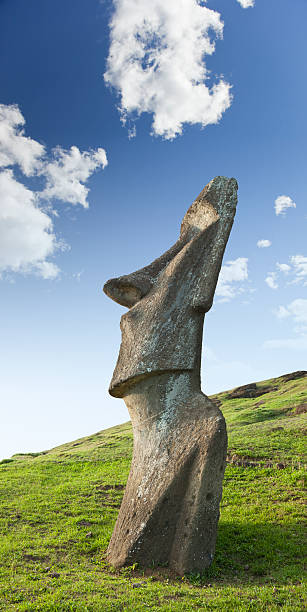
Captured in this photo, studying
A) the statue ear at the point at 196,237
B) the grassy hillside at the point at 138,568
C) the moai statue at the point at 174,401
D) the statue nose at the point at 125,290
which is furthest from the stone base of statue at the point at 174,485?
the statue ear at the point at 196,237

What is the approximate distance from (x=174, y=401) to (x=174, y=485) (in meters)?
1.69

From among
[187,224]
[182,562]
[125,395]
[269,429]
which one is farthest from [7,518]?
[269,429]

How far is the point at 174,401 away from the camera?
31.3ft

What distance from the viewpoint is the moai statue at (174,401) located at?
27.3ft

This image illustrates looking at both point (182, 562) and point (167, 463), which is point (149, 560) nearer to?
point (182, 562)

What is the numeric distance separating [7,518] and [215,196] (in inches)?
419

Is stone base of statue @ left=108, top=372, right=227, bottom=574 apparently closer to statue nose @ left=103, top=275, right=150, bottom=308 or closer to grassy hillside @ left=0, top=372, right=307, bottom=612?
grassy hillside @ left=0, top=372, right=307, bottom=612

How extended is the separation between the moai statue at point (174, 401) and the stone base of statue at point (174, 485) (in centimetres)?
2

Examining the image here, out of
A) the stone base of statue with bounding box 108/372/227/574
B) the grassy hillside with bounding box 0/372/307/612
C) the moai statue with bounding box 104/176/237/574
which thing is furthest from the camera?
the moai statue with bounding box 104/176/237/574

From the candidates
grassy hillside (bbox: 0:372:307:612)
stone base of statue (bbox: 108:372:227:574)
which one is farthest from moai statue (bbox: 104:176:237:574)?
grassy hillside (bbox: 0:372:307:612)

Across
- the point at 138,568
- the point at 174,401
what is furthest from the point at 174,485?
the point at 174,401

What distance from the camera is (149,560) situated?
27.3 feet

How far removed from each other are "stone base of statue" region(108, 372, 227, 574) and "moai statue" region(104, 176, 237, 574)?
0.7 inches

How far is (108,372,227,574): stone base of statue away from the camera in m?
8.21
